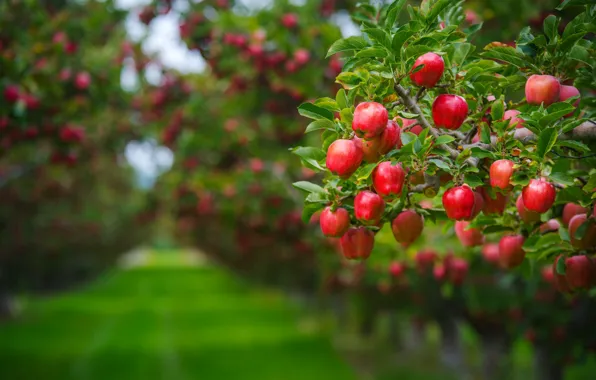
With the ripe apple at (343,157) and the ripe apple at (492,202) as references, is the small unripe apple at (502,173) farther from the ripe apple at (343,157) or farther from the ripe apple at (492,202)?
the ripe apple at (343,157)

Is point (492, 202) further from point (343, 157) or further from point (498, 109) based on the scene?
point (343, 157)

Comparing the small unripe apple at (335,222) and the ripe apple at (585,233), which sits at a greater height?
the small unripe apple at (335,222)

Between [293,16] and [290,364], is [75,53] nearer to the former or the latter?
[293,16]

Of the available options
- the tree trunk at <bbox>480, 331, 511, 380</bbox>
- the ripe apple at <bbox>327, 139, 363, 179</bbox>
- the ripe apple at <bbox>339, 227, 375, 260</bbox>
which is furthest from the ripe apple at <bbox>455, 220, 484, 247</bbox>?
the tree trunk at <bbox>480, 331, 511, 380</bbox>

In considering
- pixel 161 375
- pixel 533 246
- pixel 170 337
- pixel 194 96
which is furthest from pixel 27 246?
pixel 533 246

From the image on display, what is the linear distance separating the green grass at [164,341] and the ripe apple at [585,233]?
11.0 m

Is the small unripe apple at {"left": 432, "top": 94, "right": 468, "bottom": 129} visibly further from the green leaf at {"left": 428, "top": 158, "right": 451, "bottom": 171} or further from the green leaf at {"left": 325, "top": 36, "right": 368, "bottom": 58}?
the green leaf at {"left": 325, "top": 36, "right": 368, "bottom": 58}

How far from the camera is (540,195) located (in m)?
2.46

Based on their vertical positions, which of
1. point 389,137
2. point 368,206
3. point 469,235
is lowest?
point 469,235

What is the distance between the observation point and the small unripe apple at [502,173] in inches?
96.7

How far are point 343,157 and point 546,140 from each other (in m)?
0.75

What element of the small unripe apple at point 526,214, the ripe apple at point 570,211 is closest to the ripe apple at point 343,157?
the small unripe apple at point 526,214

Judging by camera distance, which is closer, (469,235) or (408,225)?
(408,225)

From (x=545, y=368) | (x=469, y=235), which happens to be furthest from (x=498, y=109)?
(x=545, y=368)
